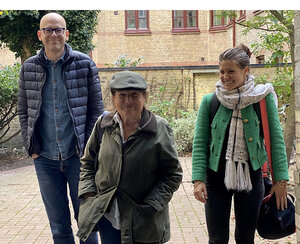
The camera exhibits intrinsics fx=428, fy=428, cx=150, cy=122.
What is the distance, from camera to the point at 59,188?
3561 mm

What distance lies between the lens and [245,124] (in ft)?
9.99

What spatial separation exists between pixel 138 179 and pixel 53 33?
1474mm

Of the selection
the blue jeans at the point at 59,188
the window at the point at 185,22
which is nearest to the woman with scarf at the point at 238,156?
the blue jeans at the point at 59,188

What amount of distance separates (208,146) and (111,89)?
97 cm

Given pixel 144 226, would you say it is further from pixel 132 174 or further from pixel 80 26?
pixel 80 26

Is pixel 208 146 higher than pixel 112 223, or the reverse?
pixel 208 146

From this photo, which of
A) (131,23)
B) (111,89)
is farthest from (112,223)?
(131,23)

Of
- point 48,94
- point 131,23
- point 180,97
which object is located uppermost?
point 131,23

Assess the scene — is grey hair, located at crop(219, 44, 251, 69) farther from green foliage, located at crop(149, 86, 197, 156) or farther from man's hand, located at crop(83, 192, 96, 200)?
green foliage, located at crop(149, 86, 197, 156)

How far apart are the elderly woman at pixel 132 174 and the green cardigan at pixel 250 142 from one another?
0.45 m

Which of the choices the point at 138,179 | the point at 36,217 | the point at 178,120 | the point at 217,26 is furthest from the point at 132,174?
the point at 217,26

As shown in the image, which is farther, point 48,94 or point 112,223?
point 48,94

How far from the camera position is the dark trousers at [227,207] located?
3.07 meters
